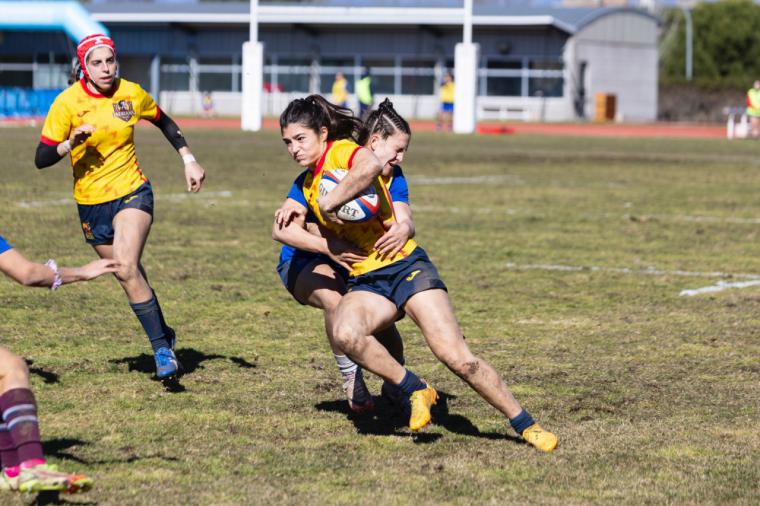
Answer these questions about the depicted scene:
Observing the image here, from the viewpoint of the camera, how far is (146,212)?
25.2ft

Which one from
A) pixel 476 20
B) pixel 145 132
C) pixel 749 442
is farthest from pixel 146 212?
pixel 476 20

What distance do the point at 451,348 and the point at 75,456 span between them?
1.77 meters

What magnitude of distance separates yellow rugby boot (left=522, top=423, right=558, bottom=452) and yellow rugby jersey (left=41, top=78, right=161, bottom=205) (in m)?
3.00

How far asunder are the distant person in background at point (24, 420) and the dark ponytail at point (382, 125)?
1695 mm

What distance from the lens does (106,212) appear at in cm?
761

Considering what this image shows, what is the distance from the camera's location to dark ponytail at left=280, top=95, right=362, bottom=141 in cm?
612

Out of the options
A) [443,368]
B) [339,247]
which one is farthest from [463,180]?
[339,247]

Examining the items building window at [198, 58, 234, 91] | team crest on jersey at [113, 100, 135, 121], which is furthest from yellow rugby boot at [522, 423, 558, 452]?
building window at [198, 58, 234, 91]

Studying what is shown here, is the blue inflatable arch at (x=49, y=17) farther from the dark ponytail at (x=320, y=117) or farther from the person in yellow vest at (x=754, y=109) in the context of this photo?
the dark ponytail at (x=320, y=117)

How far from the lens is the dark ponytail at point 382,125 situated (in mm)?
6477

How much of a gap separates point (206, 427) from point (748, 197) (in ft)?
49.8

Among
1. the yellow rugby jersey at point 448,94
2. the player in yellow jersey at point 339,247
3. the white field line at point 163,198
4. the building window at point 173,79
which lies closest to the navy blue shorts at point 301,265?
the player in yellow jersey at point 339,247

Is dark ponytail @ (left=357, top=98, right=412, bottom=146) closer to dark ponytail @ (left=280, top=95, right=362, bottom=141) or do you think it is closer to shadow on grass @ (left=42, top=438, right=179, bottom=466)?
dark ponytail @ (left=280, top=95, right=362, bottom=141)

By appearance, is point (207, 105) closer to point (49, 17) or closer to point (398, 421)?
point (49, 17)
